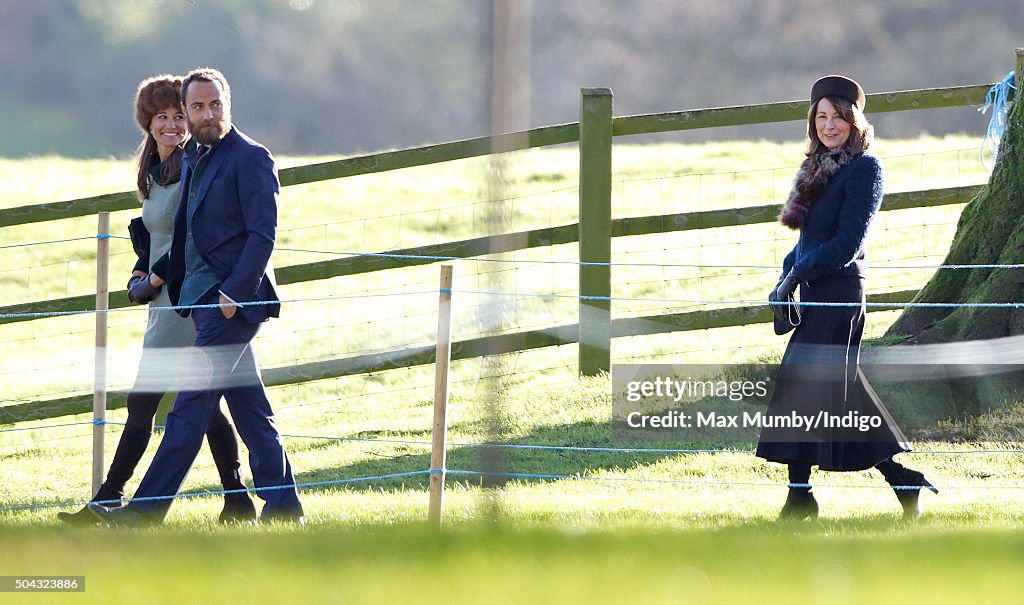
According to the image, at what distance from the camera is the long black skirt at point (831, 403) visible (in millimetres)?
4410

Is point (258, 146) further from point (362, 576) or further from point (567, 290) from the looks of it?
point (567, 290)

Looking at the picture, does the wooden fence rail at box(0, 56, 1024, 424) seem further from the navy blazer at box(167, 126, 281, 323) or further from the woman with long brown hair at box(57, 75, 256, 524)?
the navy blazer at box(167, 126, 281, 323)

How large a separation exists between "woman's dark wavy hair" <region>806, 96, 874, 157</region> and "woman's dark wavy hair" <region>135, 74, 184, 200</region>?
7.06 ft

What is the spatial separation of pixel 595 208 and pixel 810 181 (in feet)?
8.17

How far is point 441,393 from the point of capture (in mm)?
4262

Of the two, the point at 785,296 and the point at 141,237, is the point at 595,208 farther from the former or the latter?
the point at 141,237

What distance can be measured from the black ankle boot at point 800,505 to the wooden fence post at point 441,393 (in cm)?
113

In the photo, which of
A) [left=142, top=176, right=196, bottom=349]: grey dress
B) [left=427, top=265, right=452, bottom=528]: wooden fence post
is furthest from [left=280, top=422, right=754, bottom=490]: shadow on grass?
[left=142, top=176, right=196, bottom=349]: grey dress

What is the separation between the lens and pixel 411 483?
Answer: 5742 millimetres

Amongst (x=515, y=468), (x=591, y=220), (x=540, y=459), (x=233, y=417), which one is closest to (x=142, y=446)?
(x=233, y=417)

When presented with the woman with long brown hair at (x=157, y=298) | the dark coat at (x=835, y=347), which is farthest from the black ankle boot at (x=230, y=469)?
the dark coat at (x=835, y=347)

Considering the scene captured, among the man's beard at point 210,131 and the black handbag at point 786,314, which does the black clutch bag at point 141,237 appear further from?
the black handbag at point 786,314

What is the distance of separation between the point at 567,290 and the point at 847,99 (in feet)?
21.8

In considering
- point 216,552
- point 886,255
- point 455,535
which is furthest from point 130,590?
point 886,255
